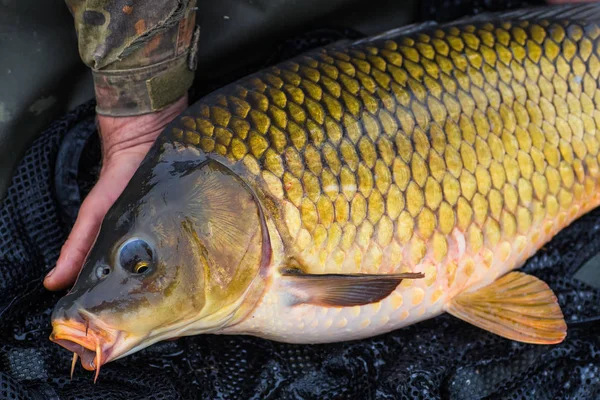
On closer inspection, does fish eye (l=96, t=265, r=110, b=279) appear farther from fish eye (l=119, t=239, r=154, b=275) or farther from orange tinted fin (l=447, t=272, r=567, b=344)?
orange tinted fin (l=447, t=272, r=567, b=344)

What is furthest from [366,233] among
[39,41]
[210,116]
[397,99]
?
[39,41]

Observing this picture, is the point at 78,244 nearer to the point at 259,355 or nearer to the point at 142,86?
the point at 142,86

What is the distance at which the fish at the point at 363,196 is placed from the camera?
1273 mm

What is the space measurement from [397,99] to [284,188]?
35cm

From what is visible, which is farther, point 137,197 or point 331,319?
point 331,319

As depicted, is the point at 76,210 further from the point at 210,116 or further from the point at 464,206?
the point at 464,206

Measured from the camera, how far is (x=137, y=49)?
1.57 metres

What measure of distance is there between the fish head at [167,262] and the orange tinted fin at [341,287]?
0.08 meters

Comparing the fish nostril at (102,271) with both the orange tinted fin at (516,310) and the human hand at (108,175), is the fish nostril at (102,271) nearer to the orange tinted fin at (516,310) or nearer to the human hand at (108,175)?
the human hand at (108,175)

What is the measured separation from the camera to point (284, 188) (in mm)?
1358

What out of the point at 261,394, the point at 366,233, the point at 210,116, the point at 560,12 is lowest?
the point at 261,394

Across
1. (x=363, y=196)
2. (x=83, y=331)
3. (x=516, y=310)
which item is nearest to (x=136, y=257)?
(x=83, y=331)

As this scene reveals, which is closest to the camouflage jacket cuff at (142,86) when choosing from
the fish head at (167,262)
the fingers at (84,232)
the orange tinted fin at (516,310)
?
the fingers at (84,232)

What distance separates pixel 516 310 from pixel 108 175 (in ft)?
A: 3.55
